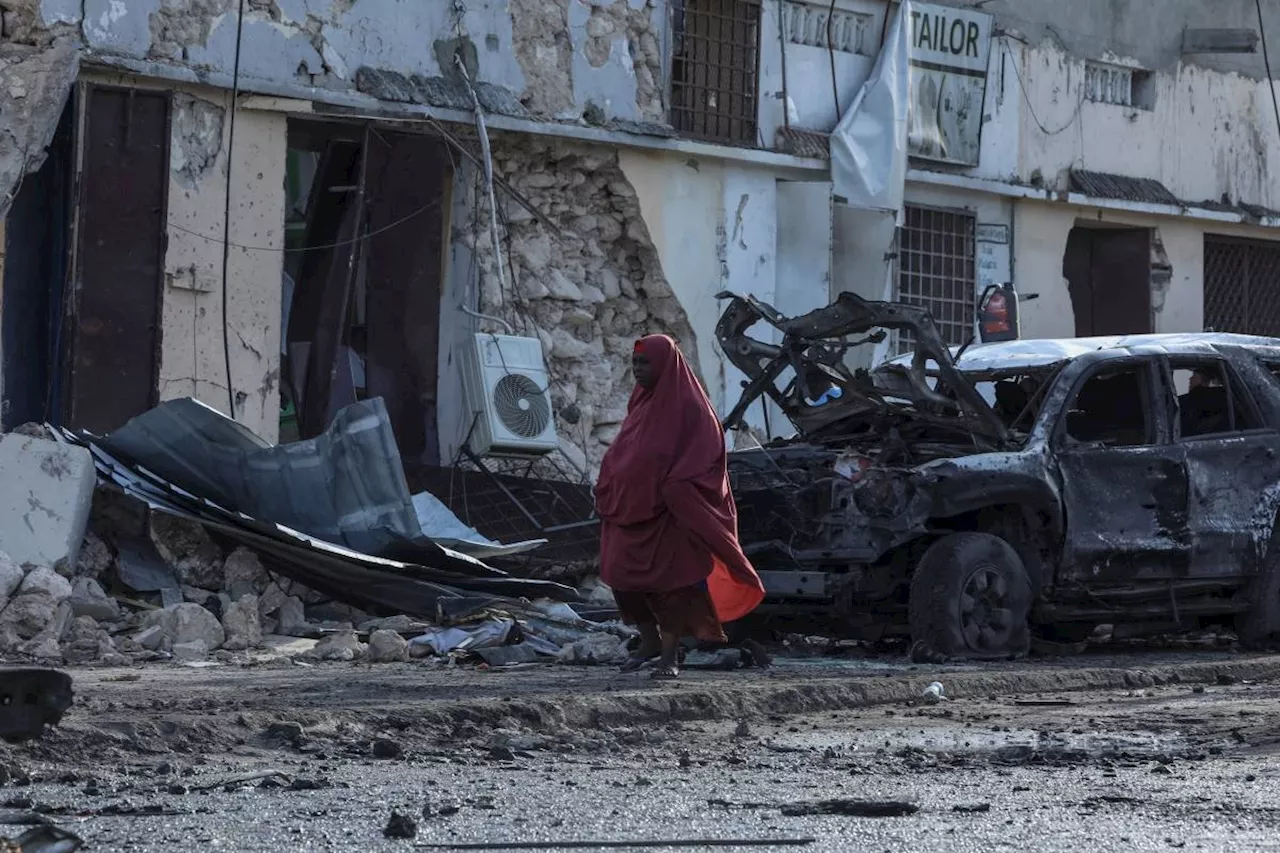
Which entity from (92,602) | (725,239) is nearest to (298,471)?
(92,602)

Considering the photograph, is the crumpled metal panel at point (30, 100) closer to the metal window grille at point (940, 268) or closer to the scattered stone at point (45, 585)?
the scattered stone at point (45, 585)

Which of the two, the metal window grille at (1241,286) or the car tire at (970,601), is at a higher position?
the metal window grille at (1241,286)

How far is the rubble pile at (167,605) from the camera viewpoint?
37.5 feet

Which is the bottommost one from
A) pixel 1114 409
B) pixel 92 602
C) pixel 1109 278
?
pixel 92 602

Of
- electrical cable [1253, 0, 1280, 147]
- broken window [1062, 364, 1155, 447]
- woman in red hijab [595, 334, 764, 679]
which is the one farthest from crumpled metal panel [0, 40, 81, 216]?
electrical cable [1253, 0, 1280, 147]

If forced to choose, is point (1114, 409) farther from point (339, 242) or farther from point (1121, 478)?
point (339, 242)

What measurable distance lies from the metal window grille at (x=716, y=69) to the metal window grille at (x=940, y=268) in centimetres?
216

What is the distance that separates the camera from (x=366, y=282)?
16.5 meters

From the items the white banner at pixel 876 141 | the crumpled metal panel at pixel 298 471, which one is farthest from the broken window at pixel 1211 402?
the white banner at pixel 876 141

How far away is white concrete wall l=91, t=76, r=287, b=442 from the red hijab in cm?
568

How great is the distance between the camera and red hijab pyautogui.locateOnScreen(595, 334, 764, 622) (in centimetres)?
1003

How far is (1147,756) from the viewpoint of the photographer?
7.37m

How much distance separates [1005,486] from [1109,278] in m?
11.7

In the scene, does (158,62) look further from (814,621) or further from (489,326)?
(814,621)
